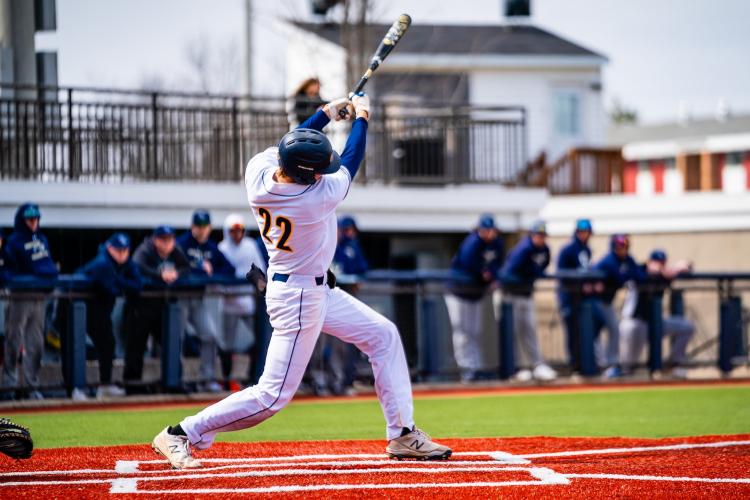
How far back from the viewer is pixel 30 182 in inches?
663

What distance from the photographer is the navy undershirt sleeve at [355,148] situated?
7.18 m

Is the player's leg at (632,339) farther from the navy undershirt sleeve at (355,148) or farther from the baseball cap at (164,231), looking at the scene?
the navy undershirt sleeve at (355,148)

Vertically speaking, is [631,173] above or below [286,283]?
above

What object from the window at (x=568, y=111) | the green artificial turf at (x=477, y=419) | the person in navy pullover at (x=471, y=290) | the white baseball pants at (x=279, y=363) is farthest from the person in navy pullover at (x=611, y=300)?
the window at (x=568, y=111)

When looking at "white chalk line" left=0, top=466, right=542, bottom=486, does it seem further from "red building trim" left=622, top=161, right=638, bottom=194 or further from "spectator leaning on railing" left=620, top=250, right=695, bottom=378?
"red building trim" left=622, top=161, right=638, bottom=194

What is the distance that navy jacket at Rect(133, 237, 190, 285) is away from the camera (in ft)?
43.7

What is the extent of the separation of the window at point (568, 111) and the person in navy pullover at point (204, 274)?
71.0ft

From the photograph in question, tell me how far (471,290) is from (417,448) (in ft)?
27.1

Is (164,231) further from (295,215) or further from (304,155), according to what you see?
(304,155)

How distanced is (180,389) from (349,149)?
6.71 m

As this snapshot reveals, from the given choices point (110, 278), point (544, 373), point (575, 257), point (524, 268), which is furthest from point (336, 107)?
point (575, 257)

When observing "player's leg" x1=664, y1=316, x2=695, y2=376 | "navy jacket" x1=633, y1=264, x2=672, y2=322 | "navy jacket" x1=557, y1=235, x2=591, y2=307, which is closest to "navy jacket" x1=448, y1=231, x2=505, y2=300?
"navy jacket" x1=557, y1=235, x2=591, y2=307

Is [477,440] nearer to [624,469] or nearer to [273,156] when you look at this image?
[624,469]

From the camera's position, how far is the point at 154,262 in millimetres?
13438
